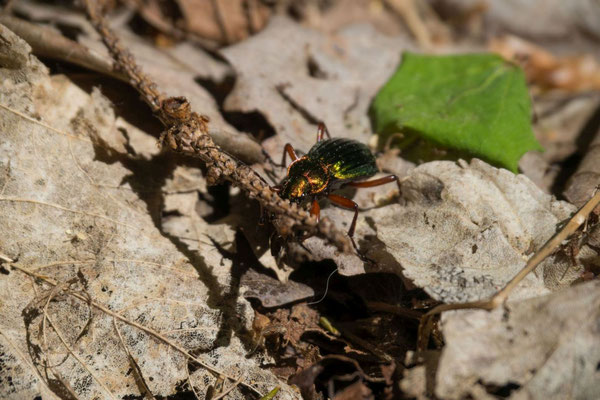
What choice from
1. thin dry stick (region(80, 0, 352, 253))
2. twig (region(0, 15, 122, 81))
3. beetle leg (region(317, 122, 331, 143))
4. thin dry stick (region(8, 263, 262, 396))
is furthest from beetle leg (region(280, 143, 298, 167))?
thin dry stick (region(8, 263, 262, 396))

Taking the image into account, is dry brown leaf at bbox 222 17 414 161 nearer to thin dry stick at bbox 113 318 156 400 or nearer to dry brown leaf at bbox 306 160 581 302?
dry brown leaf at bbox 306 160 581 302

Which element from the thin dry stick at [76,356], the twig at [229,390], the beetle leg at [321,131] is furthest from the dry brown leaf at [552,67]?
the thin dry stick at [76,356]

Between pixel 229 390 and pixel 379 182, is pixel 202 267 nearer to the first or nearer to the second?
pixel 229 390

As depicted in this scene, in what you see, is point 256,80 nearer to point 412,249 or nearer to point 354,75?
point 354,75

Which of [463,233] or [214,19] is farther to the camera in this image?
[214,19]

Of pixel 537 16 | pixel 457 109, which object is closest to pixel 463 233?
pixel 457 109

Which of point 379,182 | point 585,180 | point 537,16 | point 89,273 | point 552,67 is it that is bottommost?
point 89,273

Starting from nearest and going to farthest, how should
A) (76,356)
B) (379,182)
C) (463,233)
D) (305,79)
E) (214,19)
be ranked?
(76,356)
(463,233)
(379,182)
(305,79)
(214,19)
